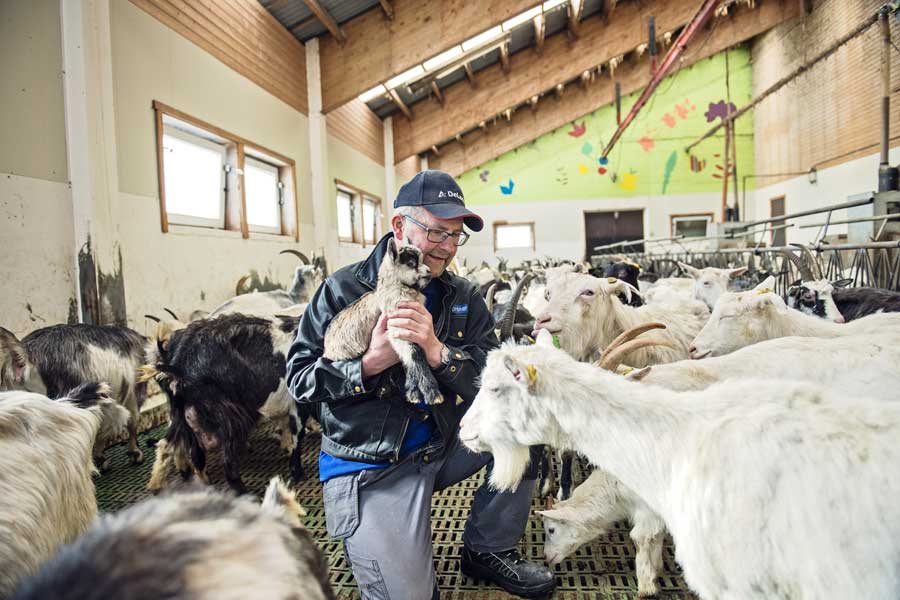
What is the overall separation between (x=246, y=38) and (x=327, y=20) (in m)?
1.31

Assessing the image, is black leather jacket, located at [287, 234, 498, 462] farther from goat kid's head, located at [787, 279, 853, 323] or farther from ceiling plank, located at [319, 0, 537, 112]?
ceiling plank, located at [319, 0, 537, 112]

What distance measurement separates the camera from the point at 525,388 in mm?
1449

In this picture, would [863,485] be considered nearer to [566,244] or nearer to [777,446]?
[777,446]

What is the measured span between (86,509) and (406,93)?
1032 cm

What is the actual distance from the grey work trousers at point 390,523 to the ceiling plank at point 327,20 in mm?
6305

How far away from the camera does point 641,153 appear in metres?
13.3

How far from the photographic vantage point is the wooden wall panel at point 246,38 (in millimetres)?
4844

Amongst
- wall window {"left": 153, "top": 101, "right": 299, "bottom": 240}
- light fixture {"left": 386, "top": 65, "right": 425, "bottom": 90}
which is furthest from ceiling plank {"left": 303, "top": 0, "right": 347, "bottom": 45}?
wall window {"left": 153, "top": 101, "right": 299, "bottom": 240}

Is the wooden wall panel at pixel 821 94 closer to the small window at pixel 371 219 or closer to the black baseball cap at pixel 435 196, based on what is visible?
the small window at pixel 371 219

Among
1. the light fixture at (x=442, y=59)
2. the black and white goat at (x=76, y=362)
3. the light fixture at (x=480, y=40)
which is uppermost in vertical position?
the light fixture at (x=480, y=40)

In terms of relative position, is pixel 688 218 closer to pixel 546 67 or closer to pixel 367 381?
pixel 546 67

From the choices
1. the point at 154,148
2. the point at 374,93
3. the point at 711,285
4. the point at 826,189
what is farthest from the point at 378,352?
the point at 826,189

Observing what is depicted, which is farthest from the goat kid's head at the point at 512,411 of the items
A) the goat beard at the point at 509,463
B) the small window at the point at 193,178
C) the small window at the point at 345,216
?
the small window at the point at 345,216

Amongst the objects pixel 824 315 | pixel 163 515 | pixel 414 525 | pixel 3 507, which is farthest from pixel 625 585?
pixel 824 315
